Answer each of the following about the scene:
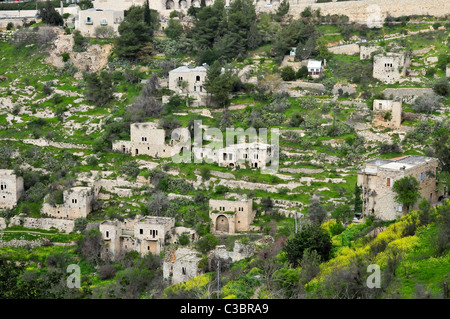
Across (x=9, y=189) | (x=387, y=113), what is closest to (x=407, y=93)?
(x=387, y=113)

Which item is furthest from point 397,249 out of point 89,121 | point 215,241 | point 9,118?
point 9,118

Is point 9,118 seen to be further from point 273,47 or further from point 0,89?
point 273,47

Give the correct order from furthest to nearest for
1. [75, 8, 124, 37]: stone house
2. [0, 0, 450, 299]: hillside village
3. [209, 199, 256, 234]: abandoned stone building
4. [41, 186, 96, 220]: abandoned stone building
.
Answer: [75, 8, 124, 37]: stone house < [41, 186, 96, 220]: abandoned stone building < [209, 199, 256, 234]: abandoned stone building < [0, 0, 450, 299]: hillside village

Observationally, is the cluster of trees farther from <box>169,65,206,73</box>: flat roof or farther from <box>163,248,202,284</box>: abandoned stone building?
<box>163,248,202,284</box>: abandoned stone building

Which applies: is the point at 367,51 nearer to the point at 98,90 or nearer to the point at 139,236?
the point at 98,90

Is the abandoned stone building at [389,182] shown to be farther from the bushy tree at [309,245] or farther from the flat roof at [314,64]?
the flat roof at [314,64]

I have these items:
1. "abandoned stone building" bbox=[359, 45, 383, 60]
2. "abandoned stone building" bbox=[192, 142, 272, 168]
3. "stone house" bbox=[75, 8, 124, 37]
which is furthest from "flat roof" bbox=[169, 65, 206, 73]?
"abandoned stone building" bbox=[359, 45, 383, 60]
